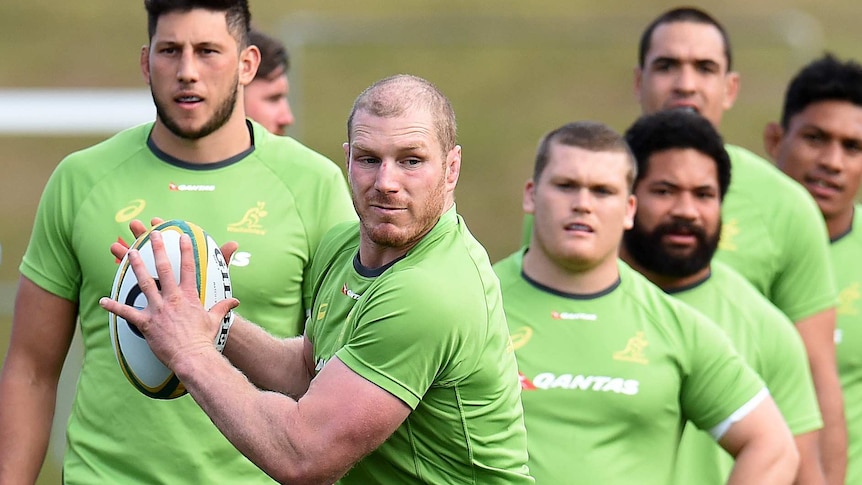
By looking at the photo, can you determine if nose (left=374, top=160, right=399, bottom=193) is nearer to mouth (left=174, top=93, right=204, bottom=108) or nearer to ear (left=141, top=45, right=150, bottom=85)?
mouth (left=174, top=93, right=204, bottom=108)

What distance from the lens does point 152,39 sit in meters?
6.16

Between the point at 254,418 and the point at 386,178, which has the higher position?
the point at 386,178

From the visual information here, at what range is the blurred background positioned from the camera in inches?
754

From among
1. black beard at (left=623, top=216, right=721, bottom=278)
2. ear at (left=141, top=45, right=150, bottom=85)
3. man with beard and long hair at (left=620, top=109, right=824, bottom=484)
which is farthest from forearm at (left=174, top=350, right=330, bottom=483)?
black beard at (left=623, top=216, right=721, bottom=278)

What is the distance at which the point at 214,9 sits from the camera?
611cm

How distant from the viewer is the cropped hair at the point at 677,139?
734cm

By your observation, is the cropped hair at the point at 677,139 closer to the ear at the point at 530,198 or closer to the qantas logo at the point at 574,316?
the ear at the point at 530,198

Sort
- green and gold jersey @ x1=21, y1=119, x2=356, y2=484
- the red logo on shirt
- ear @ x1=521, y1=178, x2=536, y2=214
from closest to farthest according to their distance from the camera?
green and gold jersey @ x1=21, y1=119, x2=356, y2=484 → the red logo on shirt → ear @ x1=521, y1=178, x2=536, y2=214

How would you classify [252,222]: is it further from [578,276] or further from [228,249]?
[578,276]

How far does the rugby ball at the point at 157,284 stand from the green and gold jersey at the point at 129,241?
2.24 feet

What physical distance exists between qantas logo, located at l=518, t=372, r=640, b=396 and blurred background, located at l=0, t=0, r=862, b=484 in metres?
10.8

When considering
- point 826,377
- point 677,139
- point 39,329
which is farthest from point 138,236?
point 826,377

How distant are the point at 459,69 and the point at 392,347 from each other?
18.6 m

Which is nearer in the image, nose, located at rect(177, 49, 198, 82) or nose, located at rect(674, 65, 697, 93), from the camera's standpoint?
nose, located at rect(177, 49, 198, 82)
